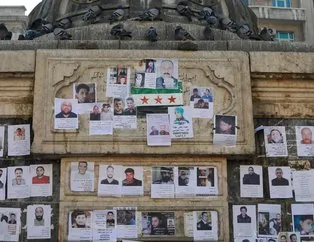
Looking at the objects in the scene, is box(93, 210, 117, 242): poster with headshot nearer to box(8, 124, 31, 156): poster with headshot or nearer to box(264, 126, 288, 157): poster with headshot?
box(8, 124, 31, 156): poster with headshot

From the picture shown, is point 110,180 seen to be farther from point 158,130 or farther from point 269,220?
point 269,220

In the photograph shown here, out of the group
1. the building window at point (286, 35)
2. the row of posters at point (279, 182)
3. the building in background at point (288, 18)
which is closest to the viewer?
the row of posters at point (279, 182)

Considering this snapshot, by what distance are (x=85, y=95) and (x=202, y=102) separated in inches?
53.7

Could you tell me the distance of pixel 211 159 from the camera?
23.2 feet

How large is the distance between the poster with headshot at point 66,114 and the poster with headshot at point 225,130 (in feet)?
5.28

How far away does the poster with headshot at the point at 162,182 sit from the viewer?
22.7 ft

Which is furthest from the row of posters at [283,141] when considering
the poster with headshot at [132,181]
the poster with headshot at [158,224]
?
the poster with headshot at [132,181]

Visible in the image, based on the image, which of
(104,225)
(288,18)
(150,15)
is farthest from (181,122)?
(288,18)

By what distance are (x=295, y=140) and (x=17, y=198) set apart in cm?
330

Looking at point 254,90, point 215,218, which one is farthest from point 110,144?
point 254,90

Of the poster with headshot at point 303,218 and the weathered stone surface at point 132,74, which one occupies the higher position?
the weathered stone surface at point 132,74

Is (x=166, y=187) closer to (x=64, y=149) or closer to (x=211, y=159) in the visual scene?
(x=211, y=159)

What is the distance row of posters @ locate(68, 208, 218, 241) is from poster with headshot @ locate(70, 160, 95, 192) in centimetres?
27

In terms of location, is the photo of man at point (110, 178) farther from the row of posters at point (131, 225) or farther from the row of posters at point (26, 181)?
the row of posters at point (26, 181)
